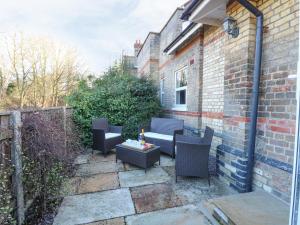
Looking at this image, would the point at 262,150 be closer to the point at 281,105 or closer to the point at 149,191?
the point at 281,105

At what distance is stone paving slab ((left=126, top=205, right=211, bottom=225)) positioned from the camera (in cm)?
258

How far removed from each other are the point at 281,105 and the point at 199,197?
1884 millimetres

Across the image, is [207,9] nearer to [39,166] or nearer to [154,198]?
[154,198]

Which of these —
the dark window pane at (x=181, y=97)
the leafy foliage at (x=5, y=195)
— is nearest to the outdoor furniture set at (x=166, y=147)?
the dark window pane at (x=181, y=97)

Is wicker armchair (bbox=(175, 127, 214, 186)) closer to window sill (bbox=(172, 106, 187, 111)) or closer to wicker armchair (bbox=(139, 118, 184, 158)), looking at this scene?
wicker armchair (bbox=(139, 118, 184, 158))

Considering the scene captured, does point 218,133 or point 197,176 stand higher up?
point 218,133

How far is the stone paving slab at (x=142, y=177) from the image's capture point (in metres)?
3.78

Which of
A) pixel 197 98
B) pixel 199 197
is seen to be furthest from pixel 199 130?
pixel 199 197

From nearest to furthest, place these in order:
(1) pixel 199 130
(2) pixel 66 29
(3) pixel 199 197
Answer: (3) pixel 199 197, (1) pixel 199 130, (2) pixel 66 29

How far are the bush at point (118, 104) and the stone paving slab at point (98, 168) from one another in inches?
67.4

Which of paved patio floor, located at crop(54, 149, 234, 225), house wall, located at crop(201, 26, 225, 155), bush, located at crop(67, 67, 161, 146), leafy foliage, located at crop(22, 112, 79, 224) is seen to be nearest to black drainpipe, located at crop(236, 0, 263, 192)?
paved patio floor, located at crop(54, 149, 234, 225)

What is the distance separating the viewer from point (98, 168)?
4637 mm

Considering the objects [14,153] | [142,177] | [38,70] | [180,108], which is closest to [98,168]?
[142,177]

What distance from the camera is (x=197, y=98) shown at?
18.6ft
